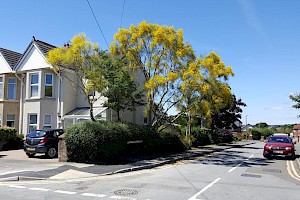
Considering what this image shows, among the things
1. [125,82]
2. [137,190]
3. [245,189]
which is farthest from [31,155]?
[245,189]

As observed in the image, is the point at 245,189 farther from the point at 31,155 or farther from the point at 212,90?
the point at 31,155

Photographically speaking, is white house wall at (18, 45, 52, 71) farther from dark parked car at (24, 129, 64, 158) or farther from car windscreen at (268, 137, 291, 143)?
car windscreen at (268, 137, 291, 143)

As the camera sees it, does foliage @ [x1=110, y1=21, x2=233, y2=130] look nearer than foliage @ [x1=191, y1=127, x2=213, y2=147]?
Yes

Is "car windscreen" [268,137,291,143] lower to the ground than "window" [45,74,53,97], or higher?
lower

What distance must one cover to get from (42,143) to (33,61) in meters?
9.49

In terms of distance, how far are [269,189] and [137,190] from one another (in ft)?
13.5

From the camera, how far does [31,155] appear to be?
17.8 m

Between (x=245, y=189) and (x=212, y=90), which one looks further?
(x=212, y=90)

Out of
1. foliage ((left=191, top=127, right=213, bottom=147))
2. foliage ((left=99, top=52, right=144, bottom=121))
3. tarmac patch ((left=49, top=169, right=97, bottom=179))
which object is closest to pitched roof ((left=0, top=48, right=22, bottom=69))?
foliage ((left=99, top=52, right=144, bottom=121))

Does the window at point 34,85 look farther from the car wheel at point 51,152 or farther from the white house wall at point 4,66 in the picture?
the car wheel at point 51,152

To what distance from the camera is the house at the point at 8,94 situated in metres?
25.0

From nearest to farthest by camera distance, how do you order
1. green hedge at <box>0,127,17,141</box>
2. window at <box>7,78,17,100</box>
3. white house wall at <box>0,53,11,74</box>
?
green hedge at <box>0,127,17,141</box>, white house wall at <box>0,53,11,74</box>, window at <box>7,78,17,100</box>

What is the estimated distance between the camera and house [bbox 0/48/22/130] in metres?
25.0

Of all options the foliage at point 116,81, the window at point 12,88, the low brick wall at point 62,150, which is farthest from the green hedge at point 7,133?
the foliage at point 116,81
